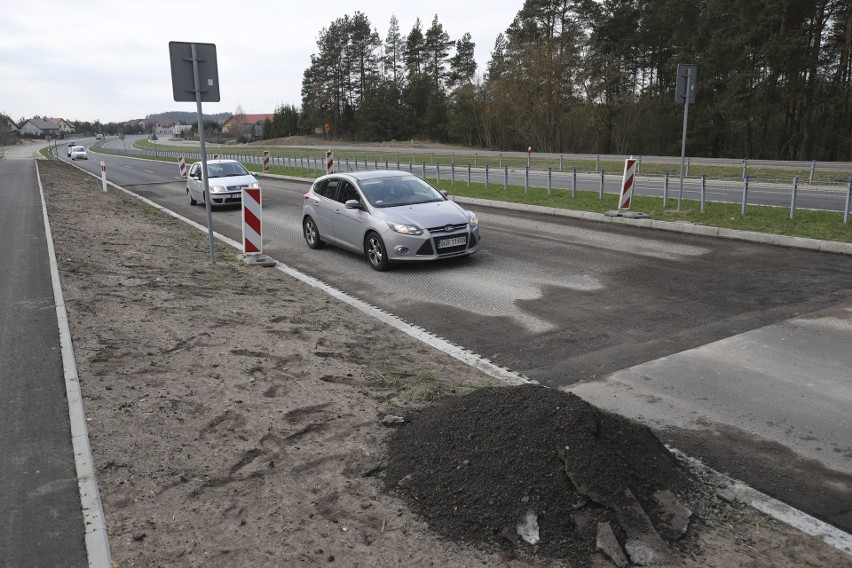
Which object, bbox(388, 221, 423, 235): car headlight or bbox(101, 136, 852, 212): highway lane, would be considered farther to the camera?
bbox(101, 136, 852, 212): highway lane

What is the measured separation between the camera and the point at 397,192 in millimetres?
11617

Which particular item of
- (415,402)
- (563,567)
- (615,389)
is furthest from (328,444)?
(615,389)

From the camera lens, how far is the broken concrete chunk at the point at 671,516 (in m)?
3.47

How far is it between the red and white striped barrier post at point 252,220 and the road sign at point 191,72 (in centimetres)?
156

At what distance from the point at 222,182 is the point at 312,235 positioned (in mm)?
9149

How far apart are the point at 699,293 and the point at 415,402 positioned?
5013 mm

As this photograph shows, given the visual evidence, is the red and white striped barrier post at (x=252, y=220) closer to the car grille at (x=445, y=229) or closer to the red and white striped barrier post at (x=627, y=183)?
the car grille at (x=445, y=229)

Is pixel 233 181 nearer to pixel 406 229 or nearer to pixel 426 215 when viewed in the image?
pixel 426 215

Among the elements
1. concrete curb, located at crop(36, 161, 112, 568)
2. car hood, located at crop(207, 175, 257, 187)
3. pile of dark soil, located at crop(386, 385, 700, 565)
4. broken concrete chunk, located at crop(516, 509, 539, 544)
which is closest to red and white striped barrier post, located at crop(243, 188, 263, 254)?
concrete curb, located at crop(36, 161, 112, 568)

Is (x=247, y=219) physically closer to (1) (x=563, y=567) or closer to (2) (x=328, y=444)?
(2) (x=328, y=444)

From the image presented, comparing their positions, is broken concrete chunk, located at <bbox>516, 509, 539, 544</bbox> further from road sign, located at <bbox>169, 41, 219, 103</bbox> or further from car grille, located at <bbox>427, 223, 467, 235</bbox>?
road sign, located at <bbox>169, 41, 219, 103</bbox>

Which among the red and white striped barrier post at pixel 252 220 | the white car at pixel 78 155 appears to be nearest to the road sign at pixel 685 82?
the red and white striped barrier post at pixel 252 220

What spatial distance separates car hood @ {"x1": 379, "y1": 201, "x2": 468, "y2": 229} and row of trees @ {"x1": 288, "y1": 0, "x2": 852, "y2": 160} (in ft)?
114

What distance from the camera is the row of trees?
39625 millimetres
